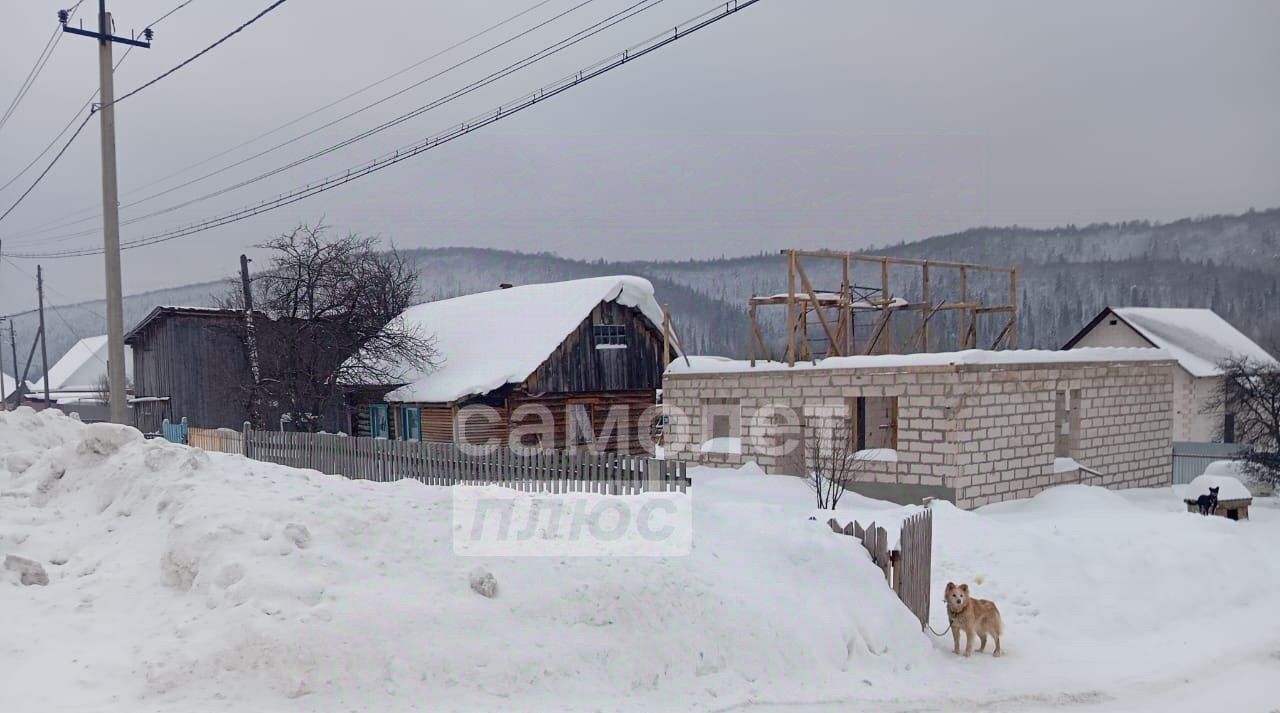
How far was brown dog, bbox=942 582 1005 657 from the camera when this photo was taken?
26.0ft

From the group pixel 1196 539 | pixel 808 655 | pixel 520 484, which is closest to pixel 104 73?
pixel 520 484

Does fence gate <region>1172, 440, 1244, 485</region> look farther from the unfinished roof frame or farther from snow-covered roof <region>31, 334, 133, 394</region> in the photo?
snow-covered roof <region>31, 334, 133, 394</region>

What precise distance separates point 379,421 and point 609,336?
790cm

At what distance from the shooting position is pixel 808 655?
703cm

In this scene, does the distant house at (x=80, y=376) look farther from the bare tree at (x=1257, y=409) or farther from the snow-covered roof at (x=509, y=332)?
the bare tree at (x=1257, y=409)

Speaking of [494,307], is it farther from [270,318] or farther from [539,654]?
[539,654]

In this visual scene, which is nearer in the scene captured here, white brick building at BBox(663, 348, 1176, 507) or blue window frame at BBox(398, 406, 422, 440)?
white brick building at BBox(663, 348, 1176, 507)

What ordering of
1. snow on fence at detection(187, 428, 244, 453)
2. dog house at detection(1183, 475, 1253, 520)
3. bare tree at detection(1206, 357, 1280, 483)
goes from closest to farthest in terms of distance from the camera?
dog house at detection(1183, 475, 1253, 520)
snow on fence at detection(187, 428, 244, 453)
bare tree at detection(1206, 357, 1280, 483)

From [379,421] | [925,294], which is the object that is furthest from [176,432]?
[925,294]

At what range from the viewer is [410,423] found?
80.2 feet

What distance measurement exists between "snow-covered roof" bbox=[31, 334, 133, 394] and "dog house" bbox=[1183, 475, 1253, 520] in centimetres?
6980

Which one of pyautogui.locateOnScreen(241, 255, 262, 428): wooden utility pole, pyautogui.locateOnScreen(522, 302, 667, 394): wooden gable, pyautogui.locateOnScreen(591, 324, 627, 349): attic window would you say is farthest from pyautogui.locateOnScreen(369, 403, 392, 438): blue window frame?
pyautogui.locateOnScreen(591, 324, 627, 349): attic window

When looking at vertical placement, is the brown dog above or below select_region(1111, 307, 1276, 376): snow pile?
below

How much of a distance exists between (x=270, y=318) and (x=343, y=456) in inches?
446
